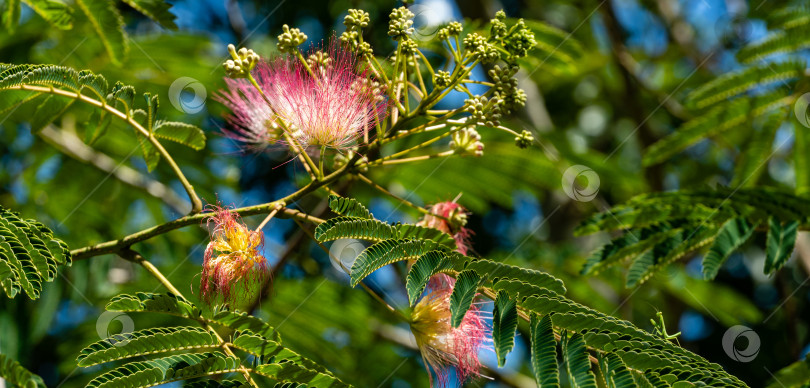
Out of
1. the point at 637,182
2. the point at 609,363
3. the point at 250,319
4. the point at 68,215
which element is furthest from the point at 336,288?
the point at 609,363

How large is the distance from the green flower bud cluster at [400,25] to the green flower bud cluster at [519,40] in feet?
1.02

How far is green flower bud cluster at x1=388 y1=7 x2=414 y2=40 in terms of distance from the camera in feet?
7.55

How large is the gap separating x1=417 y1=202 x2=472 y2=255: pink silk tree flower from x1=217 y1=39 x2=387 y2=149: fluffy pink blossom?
46cm

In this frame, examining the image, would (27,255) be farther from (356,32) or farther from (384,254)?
(356,32)

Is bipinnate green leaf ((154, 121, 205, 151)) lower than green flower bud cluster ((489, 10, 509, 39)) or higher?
lower

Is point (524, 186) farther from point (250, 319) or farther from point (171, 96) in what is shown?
point (250, 319)

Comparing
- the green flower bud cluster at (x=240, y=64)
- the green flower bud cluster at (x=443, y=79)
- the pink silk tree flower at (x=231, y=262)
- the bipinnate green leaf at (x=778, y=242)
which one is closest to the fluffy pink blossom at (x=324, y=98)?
the green flower bud cluster at (x=240, y=64)

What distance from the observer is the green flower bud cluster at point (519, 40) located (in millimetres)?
2336

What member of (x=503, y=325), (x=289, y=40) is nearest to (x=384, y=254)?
(x=503, y=325)

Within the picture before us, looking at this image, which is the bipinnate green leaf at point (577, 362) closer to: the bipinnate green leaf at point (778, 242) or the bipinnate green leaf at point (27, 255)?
the bipinnate green leaf at point (778, 242)

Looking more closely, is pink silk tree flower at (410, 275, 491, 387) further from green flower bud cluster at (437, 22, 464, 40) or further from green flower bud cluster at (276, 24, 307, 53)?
green flower bud cluster at (276, 24, 307, 53)

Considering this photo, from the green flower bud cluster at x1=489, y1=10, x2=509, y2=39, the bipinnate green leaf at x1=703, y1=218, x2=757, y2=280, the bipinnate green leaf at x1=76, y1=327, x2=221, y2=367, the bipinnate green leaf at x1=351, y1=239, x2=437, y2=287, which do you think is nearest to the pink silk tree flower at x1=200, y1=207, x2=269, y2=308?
the bipinnate green leaf at x1=76, y1=327, x2=221, y2=367

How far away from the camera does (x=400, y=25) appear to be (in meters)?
2.31

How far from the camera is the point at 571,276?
5.68m
